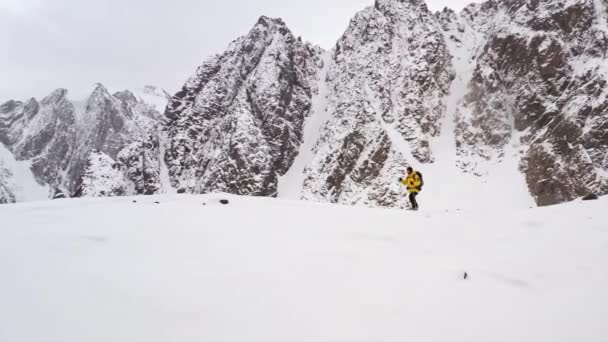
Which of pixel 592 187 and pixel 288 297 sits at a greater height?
pixel 592 187

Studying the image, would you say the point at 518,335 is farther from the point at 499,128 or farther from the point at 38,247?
the point at 499,128

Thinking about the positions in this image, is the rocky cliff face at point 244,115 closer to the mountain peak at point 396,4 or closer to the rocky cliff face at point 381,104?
the rocky cliff face at point 381,104

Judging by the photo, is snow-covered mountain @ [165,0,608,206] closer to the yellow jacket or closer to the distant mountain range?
the distant mountain range

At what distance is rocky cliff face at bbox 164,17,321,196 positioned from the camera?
10238 centimetres

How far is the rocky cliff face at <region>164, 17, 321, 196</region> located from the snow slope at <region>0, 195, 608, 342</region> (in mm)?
92973

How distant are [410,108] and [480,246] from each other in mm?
102656

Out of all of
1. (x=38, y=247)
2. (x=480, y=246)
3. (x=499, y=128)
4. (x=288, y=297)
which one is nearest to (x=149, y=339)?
(x=288, y=297)

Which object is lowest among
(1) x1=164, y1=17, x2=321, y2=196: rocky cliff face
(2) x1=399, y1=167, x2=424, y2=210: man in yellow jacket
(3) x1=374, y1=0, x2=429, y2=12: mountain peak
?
(2) x1=399, y1=167, x2=424, y2=210: man in yellow jacket

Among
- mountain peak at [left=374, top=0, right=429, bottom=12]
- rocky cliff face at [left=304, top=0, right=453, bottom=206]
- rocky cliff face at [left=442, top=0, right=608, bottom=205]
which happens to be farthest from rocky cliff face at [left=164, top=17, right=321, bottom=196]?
rocky cliff face at [left=442, top=0, right=608, bottom=205]

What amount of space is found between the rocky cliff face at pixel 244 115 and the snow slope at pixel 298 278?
305 ft

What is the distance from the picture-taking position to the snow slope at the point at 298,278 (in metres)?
3.73

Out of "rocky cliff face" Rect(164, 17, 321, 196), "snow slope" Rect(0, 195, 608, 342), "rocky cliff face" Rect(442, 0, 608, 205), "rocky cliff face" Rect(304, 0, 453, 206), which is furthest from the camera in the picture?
Answer: "rocky cliff face" Rect(164, 17, 321, 196)

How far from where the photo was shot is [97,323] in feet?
11.8

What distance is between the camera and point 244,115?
10600cm
